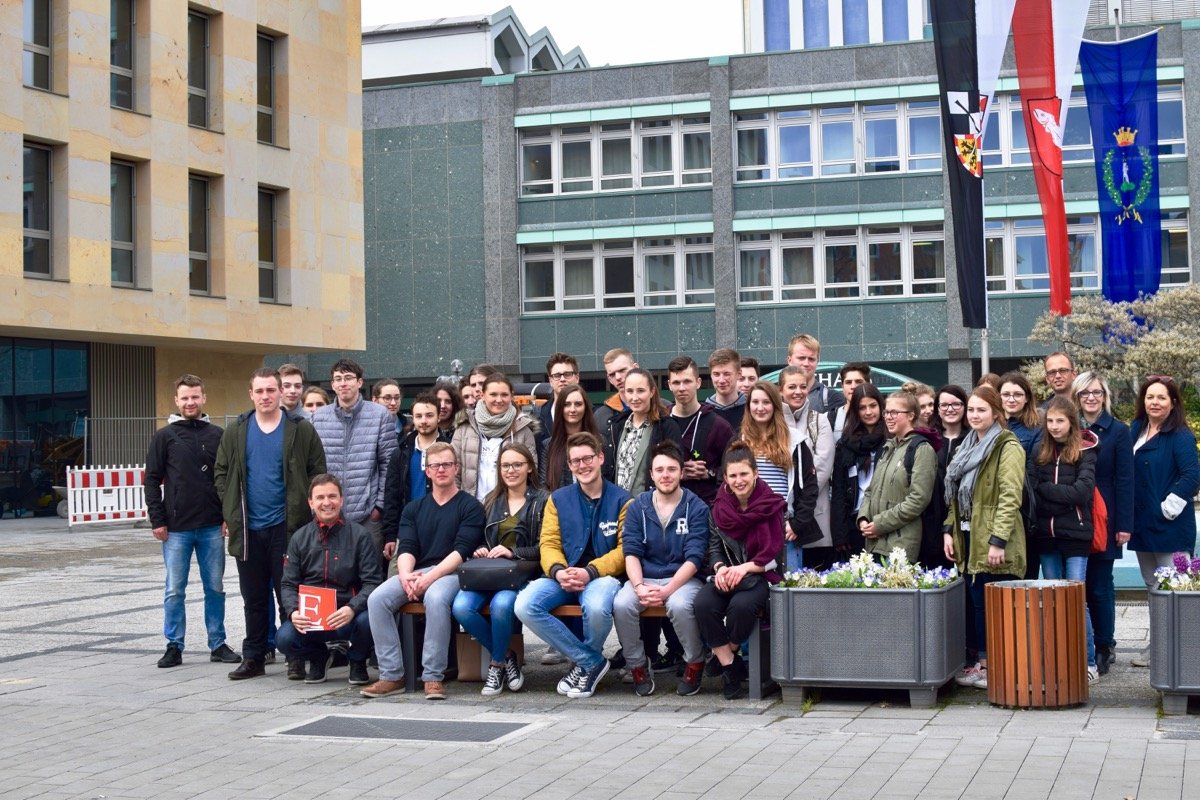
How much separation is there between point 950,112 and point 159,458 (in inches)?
338

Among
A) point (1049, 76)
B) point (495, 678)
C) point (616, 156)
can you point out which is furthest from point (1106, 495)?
point (616, 156)

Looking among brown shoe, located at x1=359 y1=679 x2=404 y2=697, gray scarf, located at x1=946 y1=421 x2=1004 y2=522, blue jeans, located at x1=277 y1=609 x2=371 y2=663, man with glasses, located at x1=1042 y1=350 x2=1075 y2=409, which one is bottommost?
brown shoe, located at x1=359 y1=679 x2=404 y2=697

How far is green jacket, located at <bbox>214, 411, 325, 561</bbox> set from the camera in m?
10.7

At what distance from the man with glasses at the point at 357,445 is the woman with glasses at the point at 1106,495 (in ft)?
15.3

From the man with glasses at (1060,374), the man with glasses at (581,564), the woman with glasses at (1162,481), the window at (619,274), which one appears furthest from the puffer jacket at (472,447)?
the window at (619,274)

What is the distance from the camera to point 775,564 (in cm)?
941

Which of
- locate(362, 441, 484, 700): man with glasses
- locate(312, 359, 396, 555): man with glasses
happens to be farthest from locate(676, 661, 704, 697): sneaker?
locate(312, 359, 396, 555): man with glasses

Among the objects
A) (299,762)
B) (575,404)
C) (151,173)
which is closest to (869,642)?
(575,404)

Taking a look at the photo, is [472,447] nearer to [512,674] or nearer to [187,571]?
[512,674]

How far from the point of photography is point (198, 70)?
111ft

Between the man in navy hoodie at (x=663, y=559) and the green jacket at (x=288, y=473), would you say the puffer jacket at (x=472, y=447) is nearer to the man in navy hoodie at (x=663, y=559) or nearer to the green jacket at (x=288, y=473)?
the green jacket at (x=288, y=473)

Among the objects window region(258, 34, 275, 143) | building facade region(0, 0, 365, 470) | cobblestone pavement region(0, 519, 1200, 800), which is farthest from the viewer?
window region(258, 34, 275, 143)

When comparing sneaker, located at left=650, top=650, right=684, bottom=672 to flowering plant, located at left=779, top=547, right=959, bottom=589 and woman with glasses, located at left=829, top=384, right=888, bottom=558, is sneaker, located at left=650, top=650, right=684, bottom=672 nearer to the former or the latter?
woman with glasses, located at left=829, top=384, right=888, bottom=558

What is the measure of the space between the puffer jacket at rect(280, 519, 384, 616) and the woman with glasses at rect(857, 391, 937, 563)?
10.5ft
